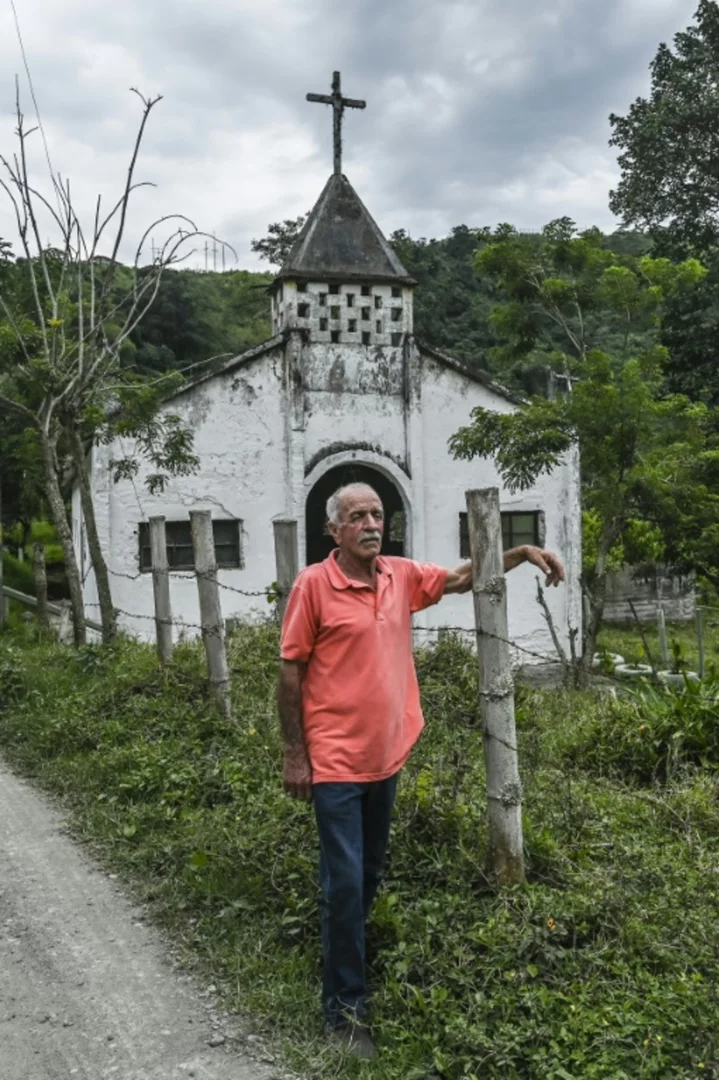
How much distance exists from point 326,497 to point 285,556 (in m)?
9.02

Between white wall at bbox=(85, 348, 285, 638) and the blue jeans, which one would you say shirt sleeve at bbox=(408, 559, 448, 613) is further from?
white wall at bbox=(85, 348, 285, 638)

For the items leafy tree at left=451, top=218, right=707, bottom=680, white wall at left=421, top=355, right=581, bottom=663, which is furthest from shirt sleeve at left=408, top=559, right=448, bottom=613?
white wall at left=421, top=355, right=581, bottom=663

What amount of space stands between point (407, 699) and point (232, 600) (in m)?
10.8

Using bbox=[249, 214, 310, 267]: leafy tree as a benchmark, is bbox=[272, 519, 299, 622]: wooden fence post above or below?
below

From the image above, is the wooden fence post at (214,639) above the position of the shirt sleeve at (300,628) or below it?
below

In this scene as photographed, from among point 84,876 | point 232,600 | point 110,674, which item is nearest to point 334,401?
point 232,600

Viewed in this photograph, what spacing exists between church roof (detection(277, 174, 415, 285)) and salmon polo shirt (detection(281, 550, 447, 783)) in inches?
468

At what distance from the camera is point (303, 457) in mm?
14953

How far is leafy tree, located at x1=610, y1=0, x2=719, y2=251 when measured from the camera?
71.9 ft

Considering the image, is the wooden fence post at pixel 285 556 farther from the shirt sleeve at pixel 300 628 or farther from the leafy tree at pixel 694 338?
the leafy tree at pixel 694 338

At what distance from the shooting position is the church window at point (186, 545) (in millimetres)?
14469

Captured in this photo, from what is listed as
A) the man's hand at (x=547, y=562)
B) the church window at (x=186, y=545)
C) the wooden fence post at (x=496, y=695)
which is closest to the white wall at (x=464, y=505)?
the church window at (x=186, y=545)

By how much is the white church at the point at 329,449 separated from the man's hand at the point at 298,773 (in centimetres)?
1062

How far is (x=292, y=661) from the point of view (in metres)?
3.78
